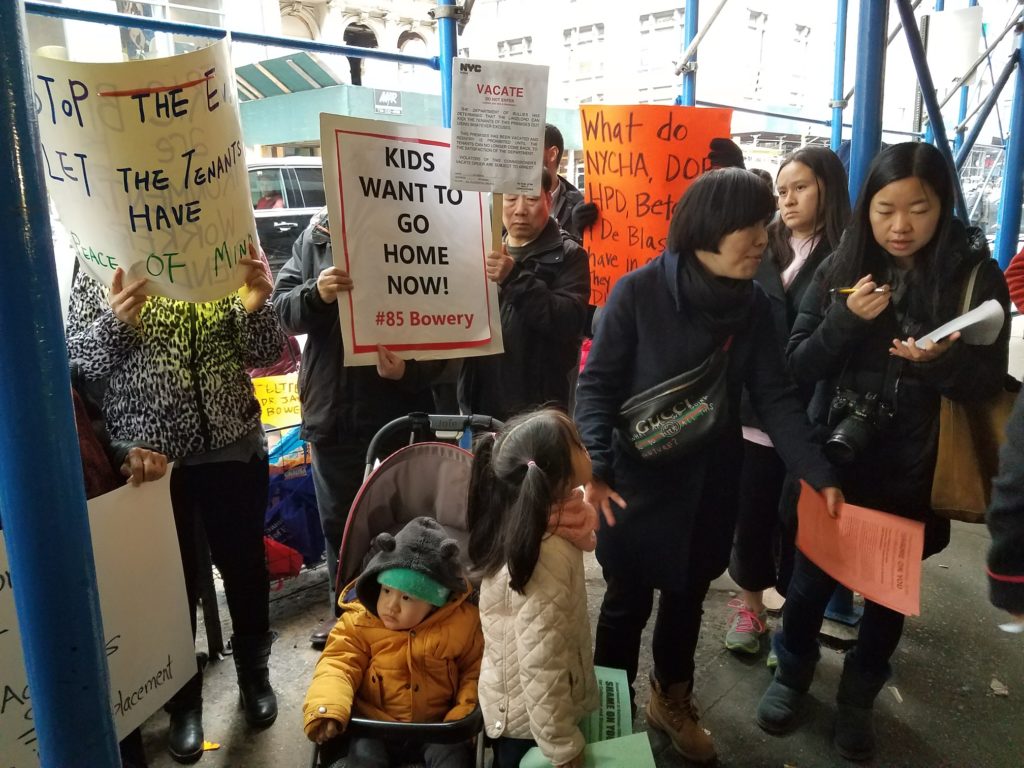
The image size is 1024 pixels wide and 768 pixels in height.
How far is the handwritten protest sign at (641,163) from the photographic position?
2.79 meters

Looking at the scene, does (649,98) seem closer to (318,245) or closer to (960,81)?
(960,81)

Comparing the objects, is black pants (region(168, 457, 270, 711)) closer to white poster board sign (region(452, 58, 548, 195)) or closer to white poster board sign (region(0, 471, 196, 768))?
white poster board sign (region(0, 471, 196, 768))

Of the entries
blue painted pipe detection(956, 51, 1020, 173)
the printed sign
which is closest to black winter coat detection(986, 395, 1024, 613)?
blue painted pipe detection(956, 51, 1020, 173)

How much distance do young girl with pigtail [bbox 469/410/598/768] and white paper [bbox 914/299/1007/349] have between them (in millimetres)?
971

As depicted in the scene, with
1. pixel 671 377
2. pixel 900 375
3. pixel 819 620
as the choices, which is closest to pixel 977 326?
pixel 900 375

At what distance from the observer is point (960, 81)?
4156 millimetres

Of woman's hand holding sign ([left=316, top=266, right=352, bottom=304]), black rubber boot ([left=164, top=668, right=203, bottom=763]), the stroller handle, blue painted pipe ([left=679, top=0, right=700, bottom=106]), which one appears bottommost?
black rubber boot ([left=164, top=668, right=203, bottom=763])

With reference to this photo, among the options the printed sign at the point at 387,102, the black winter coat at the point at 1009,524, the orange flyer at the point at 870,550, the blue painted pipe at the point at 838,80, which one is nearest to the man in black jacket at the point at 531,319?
the orange flyer at the point at 870,550

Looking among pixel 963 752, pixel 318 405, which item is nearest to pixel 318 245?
pixel 318 405

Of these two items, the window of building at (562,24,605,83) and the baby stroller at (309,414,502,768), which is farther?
the window of building at (562,24,605,83)

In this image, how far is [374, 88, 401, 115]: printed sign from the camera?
41.3ft

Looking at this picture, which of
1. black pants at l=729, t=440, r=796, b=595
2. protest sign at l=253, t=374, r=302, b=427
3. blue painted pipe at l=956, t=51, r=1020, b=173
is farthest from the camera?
blue painted pipe at l=956, t=51, r=1020, b=173

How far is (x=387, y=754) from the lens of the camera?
1667mm

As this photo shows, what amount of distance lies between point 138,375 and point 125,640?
708 millimetres
